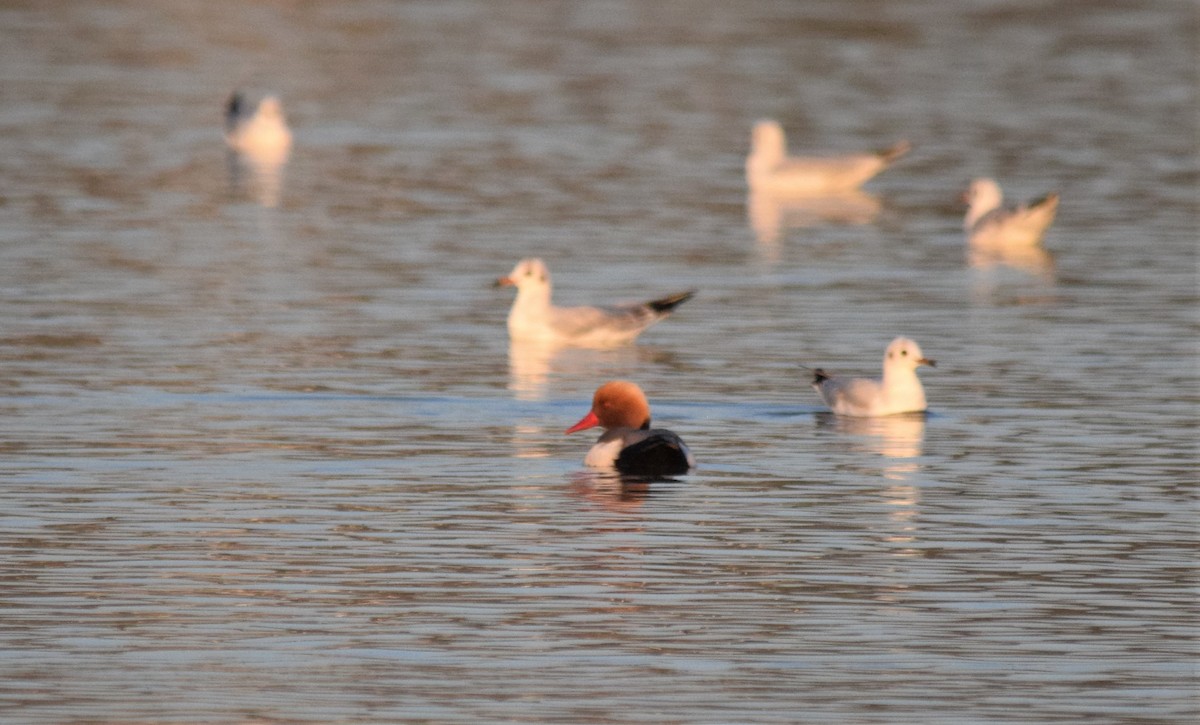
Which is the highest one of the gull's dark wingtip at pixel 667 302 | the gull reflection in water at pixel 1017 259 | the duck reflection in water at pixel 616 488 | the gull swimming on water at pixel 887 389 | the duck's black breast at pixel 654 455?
the gull reflection in water at pixel 1017 259

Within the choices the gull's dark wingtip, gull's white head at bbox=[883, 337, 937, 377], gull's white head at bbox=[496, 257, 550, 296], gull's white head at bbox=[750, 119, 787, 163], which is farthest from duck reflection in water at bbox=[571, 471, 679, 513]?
gull's white head at bbox=[750, 119, 787, 163]

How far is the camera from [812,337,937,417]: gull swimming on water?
17203mm

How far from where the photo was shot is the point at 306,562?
481 inches

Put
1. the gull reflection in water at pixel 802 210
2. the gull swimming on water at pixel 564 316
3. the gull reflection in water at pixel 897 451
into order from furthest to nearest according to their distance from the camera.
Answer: the gull reflection in water at pixel 802 210 < the gull swimming on water at pixel 564 316 < the gull reflection in water at pixel 897 451

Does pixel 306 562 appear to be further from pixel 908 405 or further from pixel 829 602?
pixel 908 405

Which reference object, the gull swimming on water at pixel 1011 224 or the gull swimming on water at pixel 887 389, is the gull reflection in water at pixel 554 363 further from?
the gull swimming on water at pixel 1011 224

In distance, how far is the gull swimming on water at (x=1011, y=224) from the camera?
27.2 metres

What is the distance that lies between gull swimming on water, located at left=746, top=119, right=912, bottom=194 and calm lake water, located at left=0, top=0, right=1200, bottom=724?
38 centimetres

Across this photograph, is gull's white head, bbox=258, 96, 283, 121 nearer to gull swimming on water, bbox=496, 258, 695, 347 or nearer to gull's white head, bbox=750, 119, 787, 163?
gull's white head, bbox=750, 119, 787, 163

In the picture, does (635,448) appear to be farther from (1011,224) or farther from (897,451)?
(1011,224)

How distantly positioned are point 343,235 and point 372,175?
5475mm

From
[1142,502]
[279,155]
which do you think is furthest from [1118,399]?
[279,155]

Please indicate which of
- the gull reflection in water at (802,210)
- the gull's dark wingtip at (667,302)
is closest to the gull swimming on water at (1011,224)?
the gull reflection in water at (802,210)

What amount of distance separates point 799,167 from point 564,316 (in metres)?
12.9
